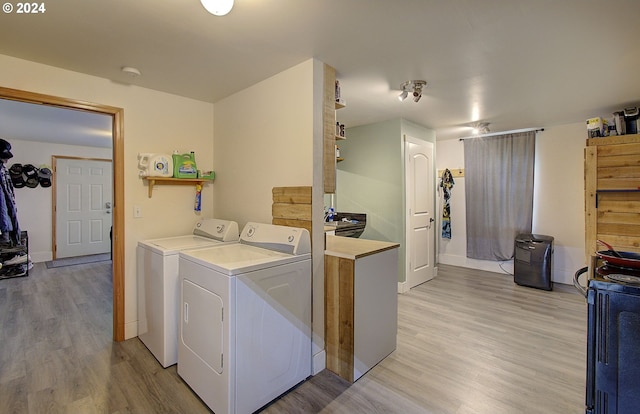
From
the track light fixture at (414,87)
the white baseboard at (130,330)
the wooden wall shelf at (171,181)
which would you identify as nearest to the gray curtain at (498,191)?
the track light fixture at (414,87)

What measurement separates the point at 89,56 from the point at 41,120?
2.77 metres

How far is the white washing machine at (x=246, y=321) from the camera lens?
165cm

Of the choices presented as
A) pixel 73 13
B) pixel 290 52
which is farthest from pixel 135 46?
pixel 290 52

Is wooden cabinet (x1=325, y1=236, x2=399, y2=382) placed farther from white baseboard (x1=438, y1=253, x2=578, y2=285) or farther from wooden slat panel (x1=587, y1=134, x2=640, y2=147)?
white baseboard (x1=438, y1=253, x2=578, y2=285)

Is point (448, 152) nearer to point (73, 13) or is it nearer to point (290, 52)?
point (290, 52)

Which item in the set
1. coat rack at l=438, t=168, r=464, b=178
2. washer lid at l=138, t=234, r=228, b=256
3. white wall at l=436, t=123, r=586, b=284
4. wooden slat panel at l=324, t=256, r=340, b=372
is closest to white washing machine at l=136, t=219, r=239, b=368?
washer lid at l=138, t=234, r=228, b=256

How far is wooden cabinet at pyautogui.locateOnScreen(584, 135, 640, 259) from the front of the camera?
10.6 feet

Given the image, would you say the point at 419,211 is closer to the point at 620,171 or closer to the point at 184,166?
the point at 620,171

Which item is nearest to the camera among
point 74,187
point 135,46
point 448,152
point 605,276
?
point 605,276

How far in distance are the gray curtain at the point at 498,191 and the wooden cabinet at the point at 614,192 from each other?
95 centimetres

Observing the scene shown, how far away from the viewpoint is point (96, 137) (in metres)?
5.01

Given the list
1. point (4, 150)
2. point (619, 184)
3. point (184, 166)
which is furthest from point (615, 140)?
point (4, 150)

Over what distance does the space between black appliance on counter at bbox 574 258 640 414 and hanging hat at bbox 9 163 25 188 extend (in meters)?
7.65

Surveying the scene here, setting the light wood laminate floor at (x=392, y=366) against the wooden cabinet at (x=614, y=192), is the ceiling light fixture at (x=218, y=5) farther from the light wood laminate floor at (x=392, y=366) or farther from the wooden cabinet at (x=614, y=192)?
the wooden cabinet at (x=614, y=192)
